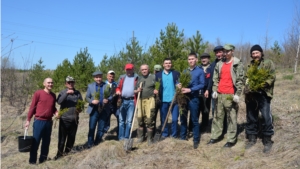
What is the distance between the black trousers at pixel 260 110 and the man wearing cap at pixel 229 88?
0.79 ft

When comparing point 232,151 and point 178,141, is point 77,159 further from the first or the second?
point 232,151

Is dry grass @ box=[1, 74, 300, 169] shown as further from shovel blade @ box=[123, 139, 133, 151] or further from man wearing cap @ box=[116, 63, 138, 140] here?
man wearing cap @ box=[116, 63, 138, 140]

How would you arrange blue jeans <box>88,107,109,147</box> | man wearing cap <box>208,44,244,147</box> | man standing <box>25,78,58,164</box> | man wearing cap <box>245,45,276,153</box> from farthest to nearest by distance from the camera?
blue jeans <box>88,107,109,147</box>
man standing <box>25,78,58,164</box>
man wearing cap <box>208,44,244,147</box>
man wearing cap <box>245,45,276,153</box>

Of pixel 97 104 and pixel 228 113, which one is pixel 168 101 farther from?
pixel 97 104

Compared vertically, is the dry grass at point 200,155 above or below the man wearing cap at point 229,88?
below

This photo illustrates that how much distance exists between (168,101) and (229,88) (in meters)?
1.32

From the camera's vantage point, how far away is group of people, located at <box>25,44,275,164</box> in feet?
15.8

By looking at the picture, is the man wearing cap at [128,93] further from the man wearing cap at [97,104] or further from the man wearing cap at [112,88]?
the man wearing cap at [97,104]

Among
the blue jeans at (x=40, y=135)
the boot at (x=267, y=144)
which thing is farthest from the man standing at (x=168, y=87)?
the blue jeans at (x=40, y=135)

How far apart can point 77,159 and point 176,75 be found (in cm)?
268

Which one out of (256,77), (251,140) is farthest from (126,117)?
(256,77)

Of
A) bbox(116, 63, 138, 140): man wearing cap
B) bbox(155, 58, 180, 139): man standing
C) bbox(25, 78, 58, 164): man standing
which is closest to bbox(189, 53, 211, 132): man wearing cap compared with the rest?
bbox(155, 58, 180, 139): man standing

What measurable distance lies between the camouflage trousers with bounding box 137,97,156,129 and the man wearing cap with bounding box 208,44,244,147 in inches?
51.2

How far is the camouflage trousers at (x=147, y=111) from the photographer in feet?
18.4
